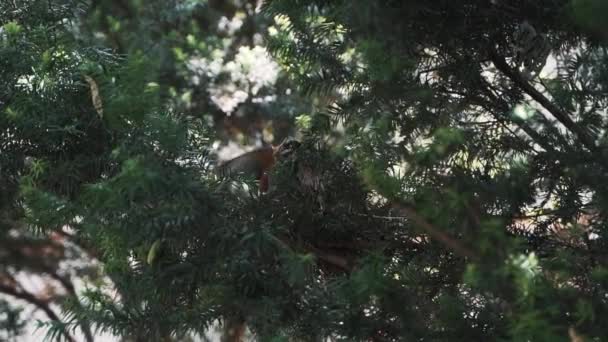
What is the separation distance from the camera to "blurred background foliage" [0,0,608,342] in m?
0.71

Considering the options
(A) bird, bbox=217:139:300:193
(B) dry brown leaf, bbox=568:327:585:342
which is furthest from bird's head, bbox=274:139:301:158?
(B) dry brown leaf, bbox=568:327:585:342

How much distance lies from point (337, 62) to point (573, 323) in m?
0.53

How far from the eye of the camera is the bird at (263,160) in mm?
1175

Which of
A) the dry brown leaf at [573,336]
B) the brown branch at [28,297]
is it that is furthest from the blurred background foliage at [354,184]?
the brown branch at [28,297]

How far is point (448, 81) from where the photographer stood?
3.23ft

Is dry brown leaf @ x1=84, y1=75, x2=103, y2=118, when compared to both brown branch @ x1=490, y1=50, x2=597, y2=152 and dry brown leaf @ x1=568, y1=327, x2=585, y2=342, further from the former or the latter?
dry brown leaf @ x1=568, y1=327, x2=585, y2=342

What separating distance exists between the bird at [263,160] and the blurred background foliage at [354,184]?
0.20 ft

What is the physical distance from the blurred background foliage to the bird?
0.06m

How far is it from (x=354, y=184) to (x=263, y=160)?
0.26m

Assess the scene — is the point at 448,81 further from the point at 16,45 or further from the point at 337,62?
the point at 16,45

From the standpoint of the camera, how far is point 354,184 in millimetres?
1087

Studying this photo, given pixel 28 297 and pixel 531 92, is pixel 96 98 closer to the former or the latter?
pixel 531 92

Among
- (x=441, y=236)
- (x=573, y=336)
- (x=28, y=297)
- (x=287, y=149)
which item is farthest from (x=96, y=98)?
(x=28, y=297)

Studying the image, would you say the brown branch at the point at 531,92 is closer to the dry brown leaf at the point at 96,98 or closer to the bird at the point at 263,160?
the bird at the point at 263,160
